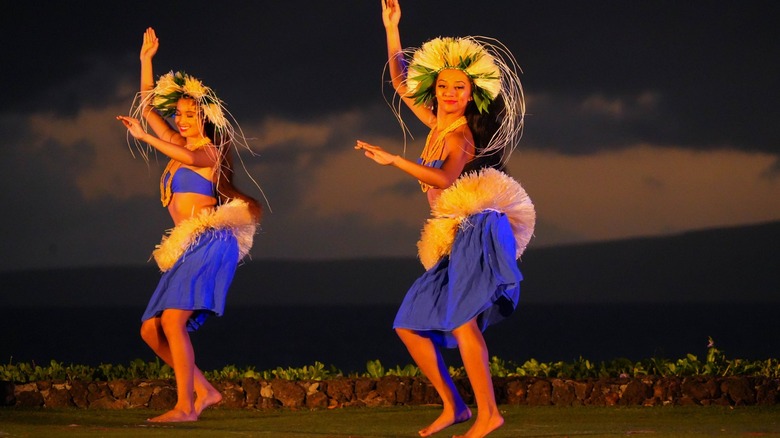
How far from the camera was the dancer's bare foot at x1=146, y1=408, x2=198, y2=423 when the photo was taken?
487 centimetres

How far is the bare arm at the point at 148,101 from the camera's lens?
5488mm

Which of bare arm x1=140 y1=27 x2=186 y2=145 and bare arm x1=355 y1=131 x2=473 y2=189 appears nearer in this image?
bare arm x1=355 y1=131 x2=473 y2=189

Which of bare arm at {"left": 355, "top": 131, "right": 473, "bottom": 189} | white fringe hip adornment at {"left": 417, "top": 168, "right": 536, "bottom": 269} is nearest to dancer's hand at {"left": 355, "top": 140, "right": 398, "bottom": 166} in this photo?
bare arm at {"left": 355, "top": 131, "right": 473, "bottom": 189}

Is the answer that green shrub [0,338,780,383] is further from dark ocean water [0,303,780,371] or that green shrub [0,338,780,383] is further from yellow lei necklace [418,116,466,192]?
dark ocean water [0,303,780,371]

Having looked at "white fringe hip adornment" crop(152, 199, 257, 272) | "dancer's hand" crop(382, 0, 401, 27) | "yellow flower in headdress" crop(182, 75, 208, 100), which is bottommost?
"white fringe hip adornment" crop(152, 199, 257, 272)

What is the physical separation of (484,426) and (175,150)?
1.82 m

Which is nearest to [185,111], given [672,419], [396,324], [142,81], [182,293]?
[142,81]

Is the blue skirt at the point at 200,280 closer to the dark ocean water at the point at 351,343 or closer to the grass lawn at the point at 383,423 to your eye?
the grass lawn at the point at 383,423

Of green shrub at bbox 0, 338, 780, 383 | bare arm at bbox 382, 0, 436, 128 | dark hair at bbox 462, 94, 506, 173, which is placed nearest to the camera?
dark hair at bbox 462, 94, 506, 173

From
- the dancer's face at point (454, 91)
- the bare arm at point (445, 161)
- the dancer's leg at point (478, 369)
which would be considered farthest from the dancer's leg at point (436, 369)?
the dancer's face at point (454, 91)

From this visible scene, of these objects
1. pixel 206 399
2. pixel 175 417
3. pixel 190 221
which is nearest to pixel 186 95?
pixel 190 221

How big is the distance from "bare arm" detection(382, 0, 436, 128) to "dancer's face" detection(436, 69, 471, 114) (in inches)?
6.5

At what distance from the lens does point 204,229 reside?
5.20 m

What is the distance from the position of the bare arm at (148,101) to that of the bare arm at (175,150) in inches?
9.2
